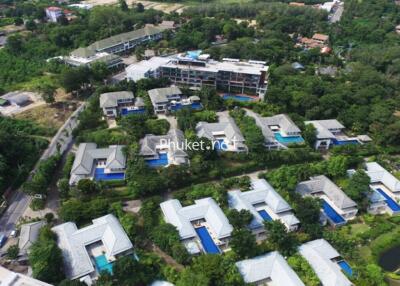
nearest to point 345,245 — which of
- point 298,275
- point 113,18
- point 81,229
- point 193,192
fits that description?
point 298,275

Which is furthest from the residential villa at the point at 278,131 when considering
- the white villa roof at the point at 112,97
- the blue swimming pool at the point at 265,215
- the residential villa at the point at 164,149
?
the white villa roof at the point at 112,97

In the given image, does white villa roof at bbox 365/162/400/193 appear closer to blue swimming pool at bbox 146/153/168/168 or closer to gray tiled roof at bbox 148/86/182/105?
blue swimming pool at bbox 146/153/168/168

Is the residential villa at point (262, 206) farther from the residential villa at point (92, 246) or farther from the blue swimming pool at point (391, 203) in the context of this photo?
the blue swimming pool at point (391, 203)

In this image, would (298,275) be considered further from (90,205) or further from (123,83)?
(123,83)

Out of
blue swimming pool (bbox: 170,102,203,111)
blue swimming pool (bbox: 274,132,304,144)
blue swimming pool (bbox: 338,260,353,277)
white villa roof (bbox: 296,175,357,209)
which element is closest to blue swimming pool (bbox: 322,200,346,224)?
white villa roof (bbox: 296,175,357,209)

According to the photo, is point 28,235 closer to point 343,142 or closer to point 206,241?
point 206,241
